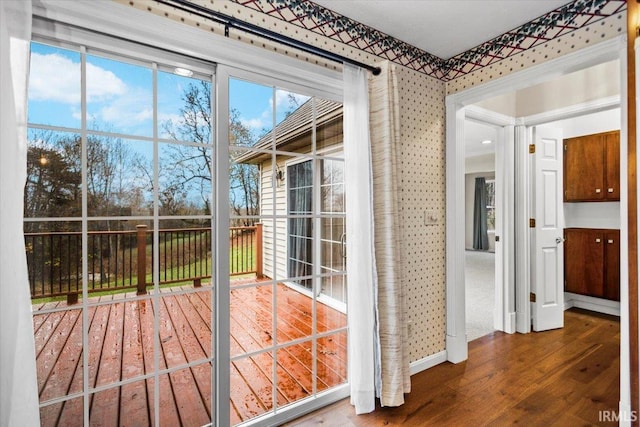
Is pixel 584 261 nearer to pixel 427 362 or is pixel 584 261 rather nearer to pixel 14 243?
pixel 427 362

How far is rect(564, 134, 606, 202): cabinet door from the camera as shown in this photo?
3.79 meters

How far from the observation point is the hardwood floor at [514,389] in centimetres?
191

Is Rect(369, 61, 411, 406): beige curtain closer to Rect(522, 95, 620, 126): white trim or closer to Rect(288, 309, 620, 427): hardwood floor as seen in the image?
Rect(288, 309, 620, 427): hardwood floor

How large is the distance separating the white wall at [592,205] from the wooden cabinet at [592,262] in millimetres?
183

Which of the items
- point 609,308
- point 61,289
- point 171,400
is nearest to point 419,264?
point 171,400

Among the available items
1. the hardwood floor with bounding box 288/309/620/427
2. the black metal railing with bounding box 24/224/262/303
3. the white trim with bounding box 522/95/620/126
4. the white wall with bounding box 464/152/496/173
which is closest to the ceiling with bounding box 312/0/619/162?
the white trim with bounding box 522/95/620/126

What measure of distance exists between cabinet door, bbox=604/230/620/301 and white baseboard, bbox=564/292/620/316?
166 mm

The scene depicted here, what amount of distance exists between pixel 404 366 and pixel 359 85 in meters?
1.93

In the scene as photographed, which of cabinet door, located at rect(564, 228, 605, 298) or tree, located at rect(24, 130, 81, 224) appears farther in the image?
cabinet door, located at rect(564, 228, 605, 298)

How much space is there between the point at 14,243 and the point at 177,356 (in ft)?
2.97

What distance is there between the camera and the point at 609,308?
12.5 feet

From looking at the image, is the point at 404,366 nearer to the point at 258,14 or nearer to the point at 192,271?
the point at 192,271

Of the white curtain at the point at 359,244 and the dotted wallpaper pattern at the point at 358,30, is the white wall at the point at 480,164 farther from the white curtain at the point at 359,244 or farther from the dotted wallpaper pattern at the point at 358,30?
the white curtain at the point at 359,244

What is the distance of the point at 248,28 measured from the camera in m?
1.63
